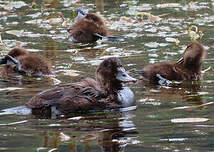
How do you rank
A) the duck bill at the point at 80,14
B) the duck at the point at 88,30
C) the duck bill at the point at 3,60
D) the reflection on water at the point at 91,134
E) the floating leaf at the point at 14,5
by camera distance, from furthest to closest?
1. the floating leaf at the point at 14,5
2. the duck bill at the point at 80,14
3. the duck at the point at 88,30
4. the duck bill at the point at 3,60
5. the reflection on water at the point at 91,134

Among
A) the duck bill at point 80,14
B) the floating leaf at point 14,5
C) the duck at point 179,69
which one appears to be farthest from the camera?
the floating leaf at point 14,5

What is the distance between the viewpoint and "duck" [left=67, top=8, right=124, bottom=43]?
1141cm

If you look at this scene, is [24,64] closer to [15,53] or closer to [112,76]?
[15,53]

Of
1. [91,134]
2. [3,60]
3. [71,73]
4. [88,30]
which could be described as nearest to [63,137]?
[91,134]

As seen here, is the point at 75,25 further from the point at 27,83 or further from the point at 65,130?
the point at 65,130

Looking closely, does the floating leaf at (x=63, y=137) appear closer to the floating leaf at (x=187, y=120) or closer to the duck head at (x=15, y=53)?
the floating leaf at (x=187, y=120)

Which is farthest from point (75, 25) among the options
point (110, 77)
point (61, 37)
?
point (110, 77)

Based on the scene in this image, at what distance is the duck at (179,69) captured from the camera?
827 cm

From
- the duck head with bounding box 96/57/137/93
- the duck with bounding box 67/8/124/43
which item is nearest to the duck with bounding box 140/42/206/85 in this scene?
the duck head with bounding box 96/57/137/93

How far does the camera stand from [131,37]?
36.9ft

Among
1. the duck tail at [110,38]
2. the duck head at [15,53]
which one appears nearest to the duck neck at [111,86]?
the duck head at [15,53]

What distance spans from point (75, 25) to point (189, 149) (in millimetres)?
6861

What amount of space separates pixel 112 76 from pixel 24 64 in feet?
7.09

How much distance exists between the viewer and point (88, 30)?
11562 mm
